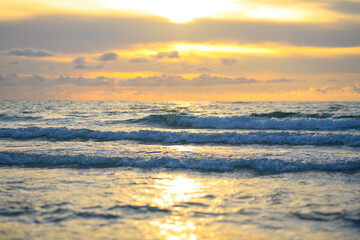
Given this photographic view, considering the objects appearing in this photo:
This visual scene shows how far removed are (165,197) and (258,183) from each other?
108 inches

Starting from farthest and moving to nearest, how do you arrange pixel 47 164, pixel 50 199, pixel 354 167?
pixel 47 164 < pixel 354 167 < pixel 50 199

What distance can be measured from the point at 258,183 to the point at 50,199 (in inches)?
208

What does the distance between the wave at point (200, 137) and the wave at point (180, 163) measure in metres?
6.08

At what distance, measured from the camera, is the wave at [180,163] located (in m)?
10.2

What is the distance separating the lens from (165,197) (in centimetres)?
732

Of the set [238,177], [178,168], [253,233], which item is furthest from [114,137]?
[253,233]

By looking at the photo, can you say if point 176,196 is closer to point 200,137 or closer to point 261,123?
point 200,137

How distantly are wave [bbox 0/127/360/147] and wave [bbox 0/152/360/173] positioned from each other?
239 inches

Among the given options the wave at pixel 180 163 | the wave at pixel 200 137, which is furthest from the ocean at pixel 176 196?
the wave at pixel 200 137

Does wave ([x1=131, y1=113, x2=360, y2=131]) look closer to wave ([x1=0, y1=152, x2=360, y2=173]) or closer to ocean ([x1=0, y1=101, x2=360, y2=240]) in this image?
ocean ([x1=0, y1=101, x2=360, y2=240])

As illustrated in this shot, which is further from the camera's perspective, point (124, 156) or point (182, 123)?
point (182, 123)

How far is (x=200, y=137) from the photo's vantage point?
18062 mm

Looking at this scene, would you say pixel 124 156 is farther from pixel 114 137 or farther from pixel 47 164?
pixel 114 137

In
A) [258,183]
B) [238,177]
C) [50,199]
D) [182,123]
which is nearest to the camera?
[50,199]
